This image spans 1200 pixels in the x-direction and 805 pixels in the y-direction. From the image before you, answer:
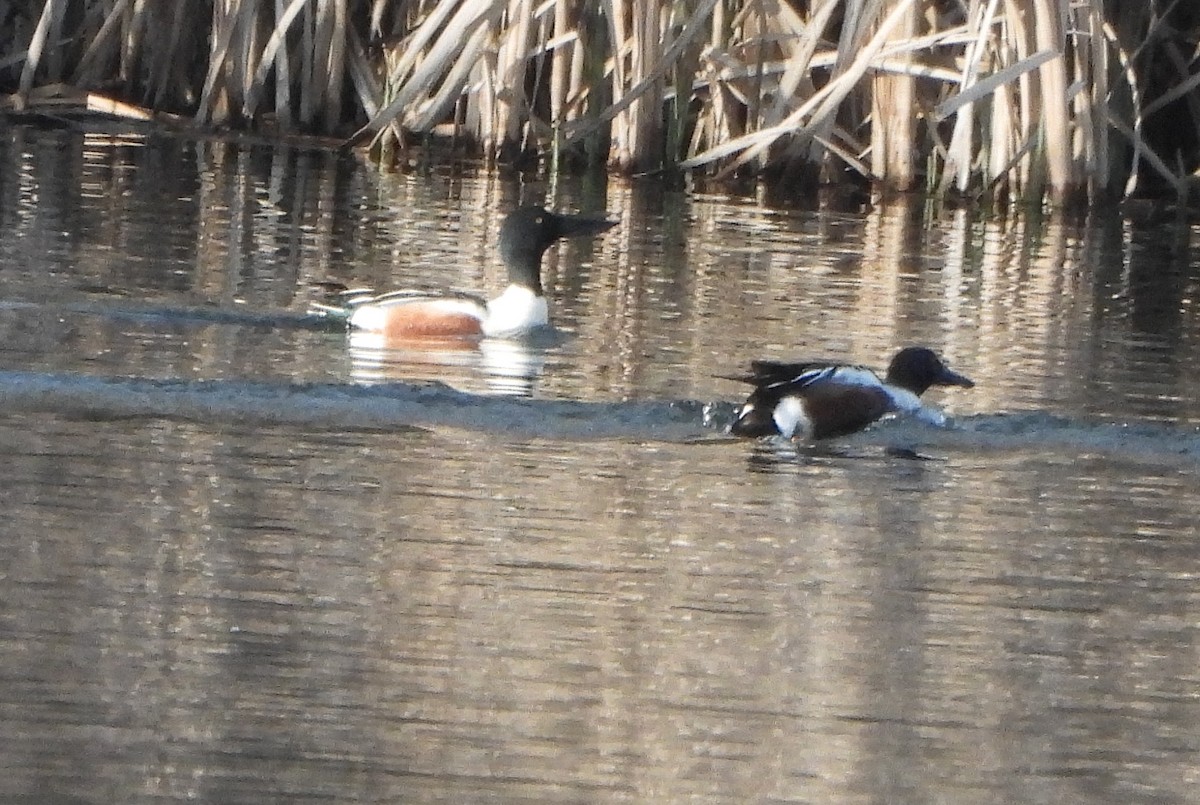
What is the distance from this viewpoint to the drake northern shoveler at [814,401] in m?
7.91

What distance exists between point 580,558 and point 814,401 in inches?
76.3

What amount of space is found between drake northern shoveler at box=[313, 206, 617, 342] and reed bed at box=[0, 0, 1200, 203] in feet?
11.2

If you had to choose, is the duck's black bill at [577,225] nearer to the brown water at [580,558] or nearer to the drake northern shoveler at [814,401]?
the brown water at [580,558]

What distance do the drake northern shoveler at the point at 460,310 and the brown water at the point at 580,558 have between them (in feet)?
0.63

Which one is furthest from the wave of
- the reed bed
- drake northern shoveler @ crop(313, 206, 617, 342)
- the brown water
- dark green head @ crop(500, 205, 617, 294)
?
the reed bed

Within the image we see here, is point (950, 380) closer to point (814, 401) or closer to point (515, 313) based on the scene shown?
point (814, 401)

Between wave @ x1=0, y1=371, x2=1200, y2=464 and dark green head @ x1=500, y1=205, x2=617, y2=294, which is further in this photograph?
dark green head @ x1=500, y1=205, x2=617, y2=294

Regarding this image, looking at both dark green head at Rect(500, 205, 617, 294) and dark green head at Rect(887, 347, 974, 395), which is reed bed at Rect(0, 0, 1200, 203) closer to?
dark green head at Rect(500, 205, 617, 294)

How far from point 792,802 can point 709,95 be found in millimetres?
12304

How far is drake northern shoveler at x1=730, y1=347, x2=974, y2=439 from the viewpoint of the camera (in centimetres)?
791

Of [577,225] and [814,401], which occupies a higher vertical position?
[577,225]

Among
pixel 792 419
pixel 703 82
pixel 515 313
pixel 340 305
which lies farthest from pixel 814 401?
pixel 703 82

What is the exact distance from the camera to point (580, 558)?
6.18 metres

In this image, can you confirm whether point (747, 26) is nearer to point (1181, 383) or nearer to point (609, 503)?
point (1181, 383)
